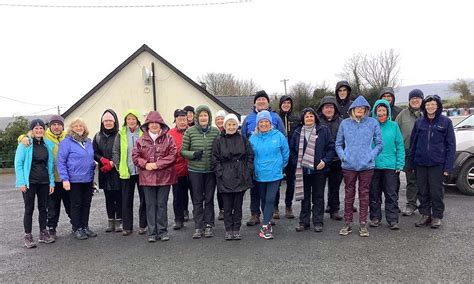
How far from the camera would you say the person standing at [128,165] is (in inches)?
230

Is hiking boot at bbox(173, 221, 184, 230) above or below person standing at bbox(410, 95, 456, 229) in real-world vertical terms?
below

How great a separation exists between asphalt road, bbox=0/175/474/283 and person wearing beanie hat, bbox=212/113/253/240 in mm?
358

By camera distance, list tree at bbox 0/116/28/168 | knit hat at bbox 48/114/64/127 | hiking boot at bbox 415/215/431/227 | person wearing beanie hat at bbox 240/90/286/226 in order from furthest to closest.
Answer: tree at bbox 0/116/28/168 < person wearing beanie hat at bbox 240/90/286/226 < knit hat at bbox 48/114/64/127 < hiking boot at bbox 415/215/431/227

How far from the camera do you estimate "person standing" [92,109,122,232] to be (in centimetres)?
599

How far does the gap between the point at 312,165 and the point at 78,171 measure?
3.56m

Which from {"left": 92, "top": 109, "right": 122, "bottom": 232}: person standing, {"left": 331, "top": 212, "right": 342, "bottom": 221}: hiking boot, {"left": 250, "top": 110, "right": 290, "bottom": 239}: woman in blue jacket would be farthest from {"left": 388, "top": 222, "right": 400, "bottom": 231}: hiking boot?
{"left": 92, "top": 109, "right": 122, "bottom": 232}: person standing

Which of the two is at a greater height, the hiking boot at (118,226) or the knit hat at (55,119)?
the knit hat at (55,119)

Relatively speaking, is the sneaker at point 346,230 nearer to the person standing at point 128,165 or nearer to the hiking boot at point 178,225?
the hiking boot at point 178,225

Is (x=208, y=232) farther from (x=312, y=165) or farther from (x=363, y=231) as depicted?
(x=363, y=231)

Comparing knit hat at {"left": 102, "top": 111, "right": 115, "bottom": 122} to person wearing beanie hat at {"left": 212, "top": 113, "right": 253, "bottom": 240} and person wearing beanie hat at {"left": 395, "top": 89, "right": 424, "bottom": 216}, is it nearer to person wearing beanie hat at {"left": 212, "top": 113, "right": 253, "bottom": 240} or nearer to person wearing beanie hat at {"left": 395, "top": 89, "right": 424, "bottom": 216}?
person wearing beanie hat at {"left": 212, "top": 113, "right": 253, "bottom": 240}

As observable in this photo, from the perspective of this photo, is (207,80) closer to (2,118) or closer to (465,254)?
(2,118)

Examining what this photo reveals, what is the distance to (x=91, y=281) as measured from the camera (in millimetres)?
4203

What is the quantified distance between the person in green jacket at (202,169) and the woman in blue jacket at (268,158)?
0.70 meters

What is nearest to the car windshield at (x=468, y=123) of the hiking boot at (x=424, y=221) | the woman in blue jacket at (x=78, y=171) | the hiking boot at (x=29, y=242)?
the hiking boot at (x=424, y=221)
